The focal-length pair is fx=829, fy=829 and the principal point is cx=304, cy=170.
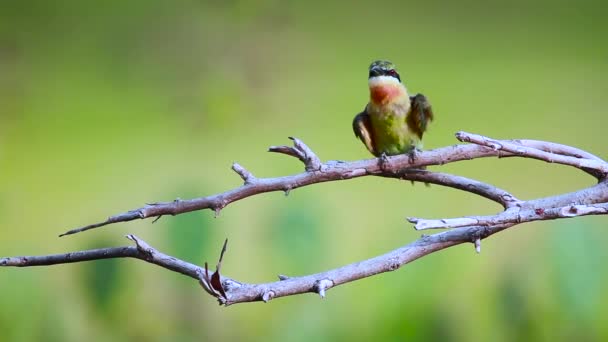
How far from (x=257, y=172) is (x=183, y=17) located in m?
0.47

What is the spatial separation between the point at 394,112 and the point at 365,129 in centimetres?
8

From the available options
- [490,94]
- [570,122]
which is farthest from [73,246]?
[570,122]

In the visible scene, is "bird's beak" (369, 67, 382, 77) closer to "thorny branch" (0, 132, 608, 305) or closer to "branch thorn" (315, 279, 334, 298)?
"thorny branch" (0, 132, 608, 305)

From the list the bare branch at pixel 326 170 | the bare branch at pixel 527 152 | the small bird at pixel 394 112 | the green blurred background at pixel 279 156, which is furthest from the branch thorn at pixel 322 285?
the green blurred background at pixel 279 156

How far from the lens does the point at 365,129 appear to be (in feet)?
5.39

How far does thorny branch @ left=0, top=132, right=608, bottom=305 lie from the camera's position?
109 centimetres

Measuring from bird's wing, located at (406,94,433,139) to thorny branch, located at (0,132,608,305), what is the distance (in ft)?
0.92

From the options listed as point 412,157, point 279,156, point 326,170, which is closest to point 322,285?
point 326,170

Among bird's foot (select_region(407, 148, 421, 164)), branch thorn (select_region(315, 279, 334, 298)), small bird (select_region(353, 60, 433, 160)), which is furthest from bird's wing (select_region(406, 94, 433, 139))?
branch thorn (select_region(315, 279, 334, 298))

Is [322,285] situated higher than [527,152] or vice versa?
[527,152]

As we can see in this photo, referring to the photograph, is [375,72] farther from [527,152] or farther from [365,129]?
[527,152]

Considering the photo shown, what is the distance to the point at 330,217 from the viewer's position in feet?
7.43

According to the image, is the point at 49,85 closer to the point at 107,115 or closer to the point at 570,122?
the point at 107,115

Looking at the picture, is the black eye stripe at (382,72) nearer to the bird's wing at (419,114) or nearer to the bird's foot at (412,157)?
the bird's wing at (419,114)
